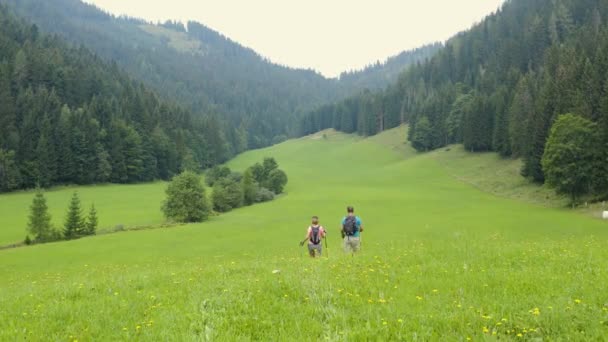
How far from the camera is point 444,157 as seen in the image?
387 ft

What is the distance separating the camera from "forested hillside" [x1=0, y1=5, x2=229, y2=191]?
99500 millimetres

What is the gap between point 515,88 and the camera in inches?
4097

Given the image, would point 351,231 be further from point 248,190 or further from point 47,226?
point 248,190

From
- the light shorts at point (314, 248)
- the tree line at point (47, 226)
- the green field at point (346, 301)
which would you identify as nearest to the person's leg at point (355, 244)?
the light shorts at point (314, 248)

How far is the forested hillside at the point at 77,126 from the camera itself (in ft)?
326

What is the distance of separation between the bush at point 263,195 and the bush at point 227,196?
15.4 ft

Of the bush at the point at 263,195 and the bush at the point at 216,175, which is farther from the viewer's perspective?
the bush at the point at 216,175

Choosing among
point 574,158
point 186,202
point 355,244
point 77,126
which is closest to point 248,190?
point 186,202

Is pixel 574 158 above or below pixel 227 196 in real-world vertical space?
above

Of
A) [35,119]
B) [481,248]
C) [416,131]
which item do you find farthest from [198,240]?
[416,131]

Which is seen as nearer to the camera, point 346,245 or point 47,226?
point 346,245

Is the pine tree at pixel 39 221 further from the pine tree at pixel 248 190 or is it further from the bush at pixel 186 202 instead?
the pine tree at pixel 248 190

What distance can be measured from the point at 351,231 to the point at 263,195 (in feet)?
219

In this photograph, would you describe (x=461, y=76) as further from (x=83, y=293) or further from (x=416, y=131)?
(x=83, y=293)
